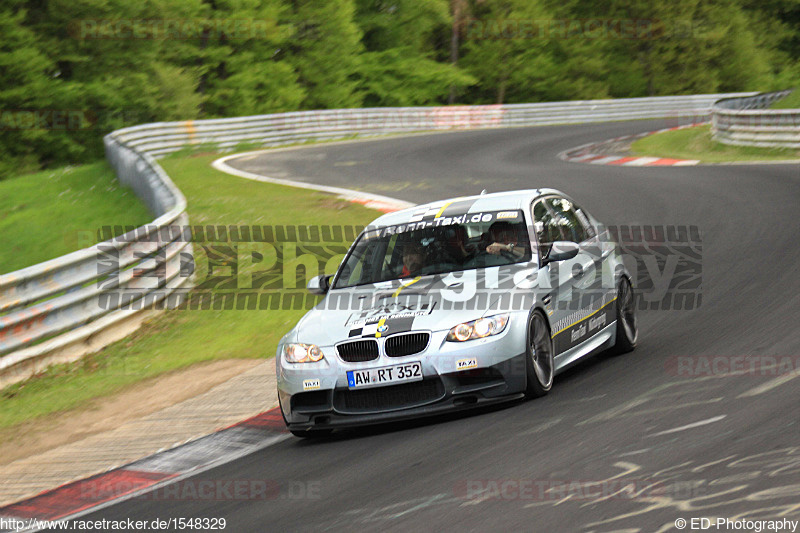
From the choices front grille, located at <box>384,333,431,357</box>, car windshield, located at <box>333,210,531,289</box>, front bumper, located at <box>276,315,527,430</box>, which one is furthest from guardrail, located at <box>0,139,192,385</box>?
front grille, located at <box>384,333,431,357</box>

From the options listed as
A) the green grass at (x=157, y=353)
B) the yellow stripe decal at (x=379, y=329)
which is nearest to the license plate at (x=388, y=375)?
the yellow stripe decal at (x=379, y=329)

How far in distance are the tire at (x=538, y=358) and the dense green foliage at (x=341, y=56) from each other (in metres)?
35.3

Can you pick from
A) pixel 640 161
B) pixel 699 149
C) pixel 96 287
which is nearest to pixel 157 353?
pixel 96 287

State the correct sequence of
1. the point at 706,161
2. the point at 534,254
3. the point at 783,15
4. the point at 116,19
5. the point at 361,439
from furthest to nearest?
1. the point at 783,15
2. the point at 116,19
3. the point at 706,161
4. the point at 534,254
5. the point at 361,439

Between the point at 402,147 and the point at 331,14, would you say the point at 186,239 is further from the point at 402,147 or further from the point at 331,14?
the point at 331,14

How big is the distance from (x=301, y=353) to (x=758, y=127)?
20018 mm

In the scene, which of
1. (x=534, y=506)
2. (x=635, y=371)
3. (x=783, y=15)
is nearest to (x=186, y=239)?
(x=635, y=371)

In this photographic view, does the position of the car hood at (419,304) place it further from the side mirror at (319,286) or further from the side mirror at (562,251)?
the side mirror at (319,286)

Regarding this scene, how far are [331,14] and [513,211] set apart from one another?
1829 inches

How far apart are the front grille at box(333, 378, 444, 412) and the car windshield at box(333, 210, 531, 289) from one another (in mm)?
1270

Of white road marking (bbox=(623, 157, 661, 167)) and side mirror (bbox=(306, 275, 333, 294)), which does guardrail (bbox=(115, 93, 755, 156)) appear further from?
side mirror (bbox=(306, 275, 333, 294))

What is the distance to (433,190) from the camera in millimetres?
20297

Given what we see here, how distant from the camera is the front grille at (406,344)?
277 inches

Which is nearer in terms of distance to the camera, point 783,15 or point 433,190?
point 433,190
